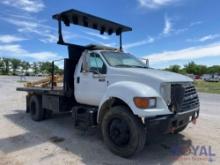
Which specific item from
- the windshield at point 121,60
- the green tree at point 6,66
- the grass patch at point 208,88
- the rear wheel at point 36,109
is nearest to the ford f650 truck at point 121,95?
the windshield at point 121,60

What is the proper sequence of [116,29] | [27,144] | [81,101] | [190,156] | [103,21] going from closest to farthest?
[190,156]
[27,144]
[81,101]
[103,21]
[116,29]

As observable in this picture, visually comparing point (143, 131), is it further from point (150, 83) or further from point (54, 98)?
point (54, 98)

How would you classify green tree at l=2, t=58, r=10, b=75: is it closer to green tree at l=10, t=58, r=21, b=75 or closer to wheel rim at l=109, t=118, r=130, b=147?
green tree at l=10, t=58, r=21, b=75

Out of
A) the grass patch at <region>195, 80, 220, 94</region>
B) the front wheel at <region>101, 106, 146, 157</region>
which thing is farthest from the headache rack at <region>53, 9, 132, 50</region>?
the grass patch at <region>195, 80, 220, 94</region>

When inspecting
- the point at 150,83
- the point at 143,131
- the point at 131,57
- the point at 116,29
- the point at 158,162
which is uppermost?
the point at 116,29

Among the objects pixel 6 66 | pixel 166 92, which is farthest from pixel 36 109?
pixel 6 66

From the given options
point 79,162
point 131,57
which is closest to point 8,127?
point 79,162

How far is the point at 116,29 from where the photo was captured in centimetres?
800

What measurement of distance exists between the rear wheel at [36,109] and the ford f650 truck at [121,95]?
1.48 meters

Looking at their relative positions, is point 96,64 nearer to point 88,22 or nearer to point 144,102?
point 88,22

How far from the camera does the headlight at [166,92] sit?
4.62 metres

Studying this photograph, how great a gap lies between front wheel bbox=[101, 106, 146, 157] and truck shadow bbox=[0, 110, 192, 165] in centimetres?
19

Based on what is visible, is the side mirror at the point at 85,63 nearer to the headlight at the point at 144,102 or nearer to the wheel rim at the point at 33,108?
the headlight at the point at 144,102

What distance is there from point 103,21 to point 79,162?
4.29 metres
